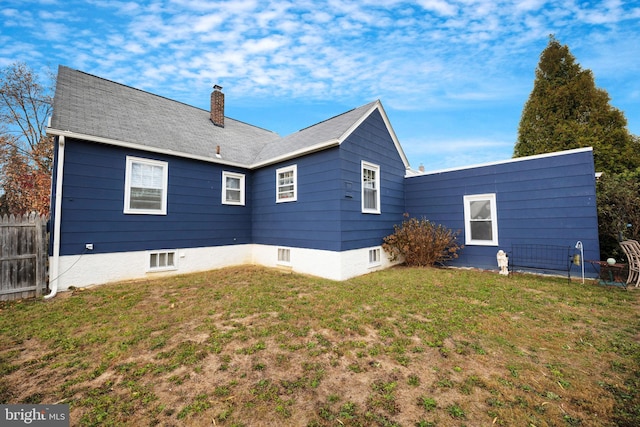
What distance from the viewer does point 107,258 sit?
7254 millimetres

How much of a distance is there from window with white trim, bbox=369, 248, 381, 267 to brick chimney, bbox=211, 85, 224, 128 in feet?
30.1

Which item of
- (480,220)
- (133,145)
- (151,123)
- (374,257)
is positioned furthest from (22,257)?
(480,220)

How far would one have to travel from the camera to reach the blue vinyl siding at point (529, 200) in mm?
7207

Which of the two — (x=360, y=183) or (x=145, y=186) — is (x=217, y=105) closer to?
(x=145, y=186)

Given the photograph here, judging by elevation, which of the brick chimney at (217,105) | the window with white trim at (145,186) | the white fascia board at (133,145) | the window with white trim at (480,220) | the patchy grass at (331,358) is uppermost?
the brick chimney at (217,105)

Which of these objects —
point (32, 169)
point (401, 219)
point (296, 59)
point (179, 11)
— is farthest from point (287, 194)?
point (32, 169)

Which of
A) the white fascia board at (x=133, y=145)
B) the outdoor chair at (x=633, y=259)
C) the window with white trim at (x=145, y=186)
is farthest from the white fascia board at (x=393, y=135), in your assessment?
the window with white trim at (x=145, y=186)

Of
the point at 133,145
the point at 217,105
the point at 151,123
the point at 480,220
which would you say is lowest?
the point at 480,220

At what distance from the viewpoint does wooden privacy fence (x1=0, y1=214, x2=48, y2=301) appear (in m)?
5.77

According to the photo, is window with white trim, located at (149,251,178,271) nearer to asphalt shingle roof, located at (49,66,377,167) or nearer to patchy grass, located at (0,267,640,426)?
patchy grass, located at (0,267,640,426)

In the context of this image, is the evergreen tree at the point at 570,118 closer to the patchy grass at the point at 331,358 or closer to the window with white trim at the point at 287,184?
the patchy grass at the point at 331,358

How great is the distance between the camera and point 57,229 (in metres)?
6.44

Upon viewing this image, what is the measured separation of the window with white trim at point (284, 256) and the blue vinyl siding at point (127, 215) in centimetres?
202

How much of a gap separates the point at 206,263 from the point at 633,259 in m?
12.5
